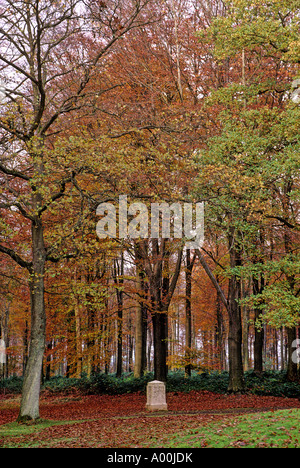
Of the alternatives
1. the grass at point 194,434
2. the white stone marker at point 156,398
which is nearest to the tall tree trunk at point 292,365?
the white stone marker at point 156,398

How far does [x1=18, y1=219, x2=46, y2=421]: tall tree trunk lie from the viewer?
1236 centimetres

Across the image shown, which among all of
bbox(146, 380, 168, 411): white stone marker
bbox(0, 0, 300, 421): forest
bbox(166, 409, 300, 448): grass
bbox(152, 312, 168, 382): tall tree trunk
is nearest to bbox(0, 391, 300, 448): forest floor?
bbox(166, 409, 300, 448): grass

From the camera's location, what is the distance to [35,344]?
12859 millimetres

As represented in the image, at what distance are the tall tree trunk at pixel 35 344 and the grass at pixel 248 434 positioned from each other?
571cm

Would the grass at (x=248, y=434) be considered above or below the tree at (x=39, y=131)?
below

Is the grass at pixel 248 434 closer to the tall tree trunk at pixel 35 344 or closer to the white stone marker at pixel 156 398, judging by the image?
the white stone marker at pixel 156 398

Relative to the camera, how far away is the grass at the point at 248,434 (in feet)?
22.5

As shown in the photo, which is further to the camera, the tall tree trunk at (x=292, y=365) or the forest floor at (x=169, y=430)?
the tall tree trunk at (x=292, y=365)

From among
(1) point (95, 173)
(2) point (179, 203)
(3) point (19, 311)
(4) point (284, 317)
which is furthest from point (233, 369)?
(3) point (19, 311)

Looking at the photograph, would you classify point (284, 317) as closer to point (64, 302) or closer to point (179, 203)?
point (179, 203)

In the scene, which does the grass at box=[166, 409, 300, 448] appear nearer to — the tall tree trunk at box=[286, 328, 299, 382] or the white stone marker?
the white stone marker

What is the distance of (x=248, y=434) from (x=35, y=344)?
24.8 feet

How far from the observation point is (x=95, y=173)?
12.7 metres

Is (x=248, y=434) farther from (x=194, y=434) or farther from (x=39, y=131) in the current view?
(x=39, y=131)
